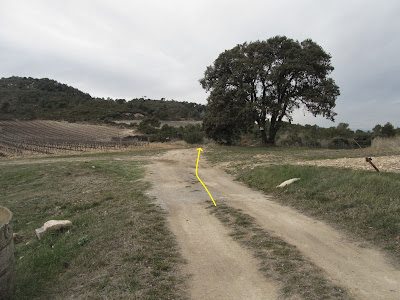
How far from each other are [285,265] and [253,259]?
48 centimetres

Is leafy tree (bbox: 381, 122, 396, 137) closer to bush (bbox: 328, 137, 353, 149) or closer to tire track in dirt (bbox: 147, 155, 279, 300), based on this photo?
bush (bbox: 328, 137, 353, 149)

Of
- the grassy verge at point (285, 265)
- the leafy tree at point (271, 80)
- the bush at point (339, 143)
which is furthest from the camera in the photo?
the bush at point (339, 143)

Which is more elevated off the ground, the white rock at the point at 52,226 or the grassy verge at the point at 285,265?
the grassy verge at the point at 285,265

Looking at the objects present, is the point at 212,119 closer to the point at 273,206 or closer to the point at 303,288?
the point at 273,206

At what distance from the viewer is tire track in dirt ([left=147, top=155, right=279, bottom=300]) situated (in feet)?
10.7

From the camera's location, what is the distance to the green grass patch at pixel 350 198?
4.96m

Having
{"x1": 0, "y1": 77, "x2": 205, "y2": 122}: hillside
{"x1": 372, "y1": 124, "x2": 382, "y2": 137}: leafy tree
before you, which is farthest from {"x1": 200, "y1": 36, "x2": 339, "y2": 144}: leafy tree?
{"x1": 0, "y1": 77, "x2": 205, "y2": 122}: hillside

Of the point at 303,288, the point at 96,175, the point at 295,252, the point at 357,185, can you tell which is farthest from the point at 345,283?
the point at 96,175

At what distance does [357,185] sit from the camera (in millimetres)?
6820

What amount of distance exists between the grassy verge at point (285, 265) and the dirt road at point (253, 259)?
14cm

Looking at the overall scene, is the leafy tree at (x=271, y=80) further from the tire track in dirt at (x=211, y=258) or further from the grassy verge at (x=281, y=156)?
the tire track in dirt at (x=211, y=258)

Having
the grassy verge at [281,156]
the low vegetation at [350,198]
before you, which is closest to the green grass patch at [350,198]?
the low vegetation at [350,198]

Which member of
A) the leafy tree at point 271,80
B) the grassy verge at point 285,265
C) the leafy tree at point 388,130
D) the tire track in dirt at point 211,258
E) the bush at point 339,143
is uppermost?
the leafy tree at point 271,80

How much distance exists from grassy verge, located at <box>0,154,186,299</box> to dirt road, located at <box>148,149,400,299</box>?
32 cm
